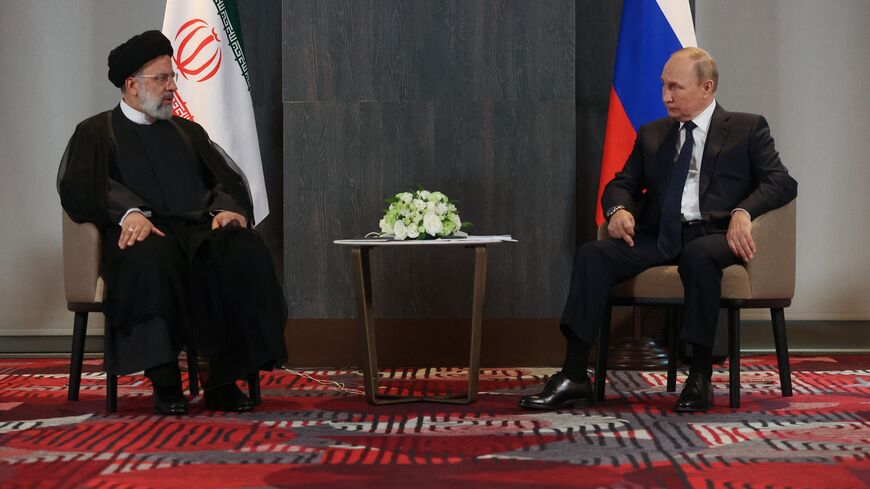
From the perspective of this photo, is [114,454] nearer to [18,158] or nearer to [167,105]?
[167,105]

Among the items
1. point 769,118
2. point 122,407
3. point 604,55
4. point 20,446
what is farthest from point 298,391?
point 769,118

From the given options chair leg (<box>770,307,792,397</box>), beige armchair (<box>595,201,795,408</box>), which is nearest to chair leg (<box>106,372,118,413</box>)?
beige armchair (<box>595,201,795,408</box>)

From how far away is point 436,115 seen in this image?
490 centimetres

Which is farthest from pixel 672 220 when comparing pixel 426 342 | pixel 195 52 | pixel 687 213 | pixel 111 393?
pixel 195 52

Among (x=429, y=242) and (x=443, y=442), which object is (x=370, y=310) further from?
(x=443, y=442)

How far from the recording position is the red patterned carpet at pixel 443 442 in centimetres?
247

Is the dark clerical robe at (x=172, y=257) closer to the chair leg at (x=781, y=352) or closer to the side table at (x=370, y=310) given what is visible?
the side table at (x=370, y=310)

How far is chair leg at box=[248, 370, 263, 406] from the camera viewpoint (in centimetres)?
368

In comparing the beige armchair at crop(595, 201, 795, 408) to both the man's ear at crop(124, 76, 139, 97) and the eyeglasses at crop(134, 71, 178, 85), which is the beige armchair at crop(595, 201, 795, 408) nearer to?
the eyeglasses at crop(134, 71, 178, 85)

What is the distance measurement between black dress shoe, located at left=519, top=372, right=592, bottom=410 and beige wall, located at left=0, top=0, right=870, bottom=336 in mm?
2398

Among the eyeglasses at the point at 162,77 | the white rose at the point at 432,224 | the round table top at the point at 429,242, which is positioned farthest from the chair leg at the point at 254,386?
the eyeglasses at the point at 162,77

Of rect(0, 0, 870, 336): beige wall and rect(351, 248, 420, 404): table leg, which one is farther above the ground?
rect(0, 0, 870, 336): beige wall

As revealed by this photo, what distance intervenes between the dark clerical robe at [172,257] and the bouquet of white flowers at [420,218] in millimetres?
466

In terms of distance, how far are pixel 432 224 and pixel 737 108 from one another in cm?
248
